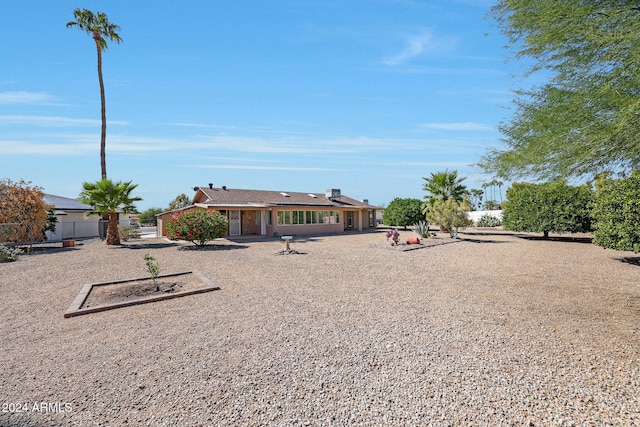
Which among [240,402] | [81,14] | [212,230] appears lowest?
[240,402]

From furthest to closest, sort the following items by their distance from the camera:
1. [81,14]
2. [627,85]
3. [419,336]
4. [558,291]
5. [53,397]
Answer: [81,14]
[558,291]
[419,336]
[627,85]
[53,397]

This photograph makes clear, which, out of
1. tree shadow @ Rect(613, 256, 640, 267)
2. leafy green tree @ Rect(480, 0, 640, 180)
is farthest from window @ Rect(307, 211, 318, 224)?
leafy green tree @ Rect(480, 0, 640, 180)

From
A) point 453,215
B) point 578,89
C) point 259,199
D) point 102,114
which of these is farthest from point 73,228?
point 578,89

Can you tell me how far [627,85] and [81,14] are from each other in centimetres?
2800

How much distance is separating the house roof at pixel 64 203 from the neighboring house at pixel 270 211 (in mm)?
7621

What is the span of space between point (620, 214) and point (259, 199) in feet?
77.9

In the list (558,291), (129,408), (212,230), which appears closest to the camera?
(129,408)

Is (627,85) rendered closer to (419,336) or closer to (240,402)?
(419,336)

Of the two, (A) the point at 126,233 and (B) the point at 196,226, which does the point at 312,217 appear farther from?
(A) the point at 126,233

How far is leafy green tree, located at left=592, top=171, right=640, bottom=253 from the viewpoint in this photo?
1144 centimetres

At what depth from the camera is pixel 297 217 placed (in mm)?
28359

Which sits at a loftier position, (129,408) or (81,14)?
(81,14)

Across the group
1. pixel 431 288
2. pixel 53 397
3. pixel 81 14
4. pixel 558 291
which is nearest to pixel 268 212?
pixel 81 14

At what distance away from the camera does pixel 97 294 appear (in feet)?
26.6
